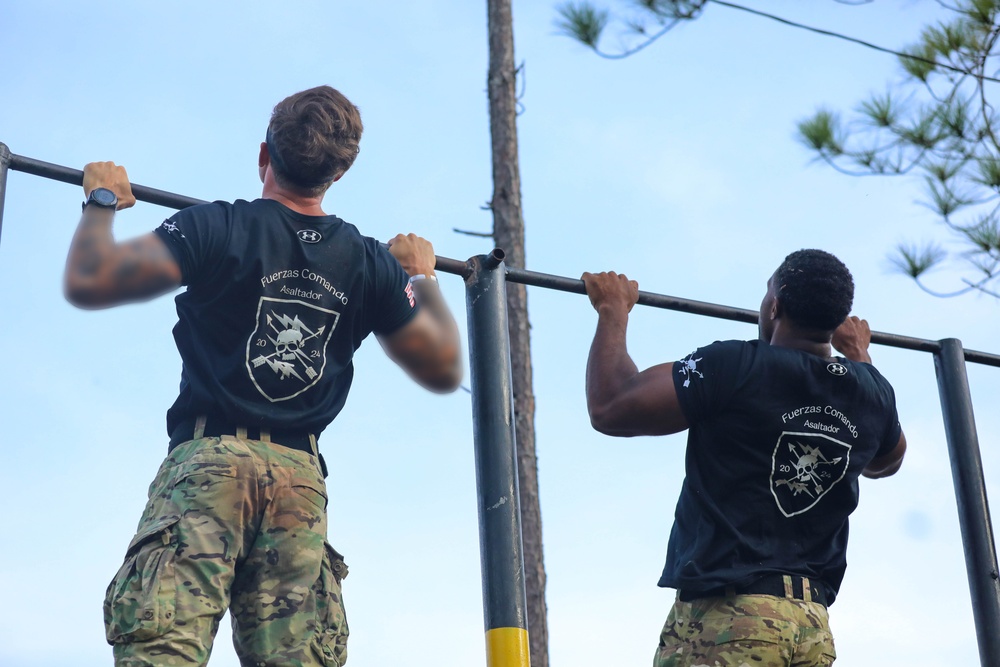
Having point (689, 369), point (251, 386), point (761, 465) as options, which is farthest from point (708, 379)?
point (251, 386)

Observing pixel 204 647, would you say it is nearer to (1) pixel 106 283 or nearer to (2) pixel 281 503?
(2) pixel 281 503

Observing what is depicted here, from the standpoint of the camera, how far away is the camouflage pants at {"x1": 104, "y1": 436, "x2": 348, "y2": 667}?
2.56 m

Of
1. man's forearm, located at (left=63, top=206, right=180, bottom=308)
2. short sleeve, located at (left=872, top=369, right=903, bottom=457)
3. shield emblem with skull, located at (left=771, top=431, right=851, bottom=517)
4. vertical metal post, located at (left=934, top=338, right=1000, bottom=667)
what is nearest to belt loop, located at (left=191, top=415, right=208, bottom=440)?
man's forearm, located at (left=63, top=206, right=180, bottom=308)

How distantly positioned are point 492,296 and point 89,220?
1320 mm

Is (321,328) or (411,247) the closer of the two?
(321,328)

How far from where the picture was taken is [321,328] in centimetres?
291

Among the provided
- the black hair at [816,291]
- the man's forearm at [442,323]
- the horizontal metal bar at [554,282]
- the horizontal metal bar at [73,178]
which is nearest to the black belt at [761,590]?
the black hair at [816,291]

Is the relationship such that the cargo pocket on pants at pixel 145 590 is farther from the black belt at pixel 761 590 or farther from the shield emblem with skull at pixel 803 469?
the shield emblem with skull at pixel 803 469

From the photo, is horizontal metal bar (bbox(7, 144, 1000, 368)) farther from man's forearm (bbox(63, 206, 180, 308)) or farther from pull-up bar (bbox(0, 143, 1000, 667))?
man's forearm (bbox(63, 206, 180, 308))

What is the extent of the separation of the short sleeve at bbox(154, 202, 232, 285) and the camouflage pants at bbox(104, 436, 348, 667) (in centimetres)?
38

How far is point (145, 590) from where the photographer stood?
8.42 ft

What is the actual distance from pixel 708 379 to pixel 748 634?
2.05 ft

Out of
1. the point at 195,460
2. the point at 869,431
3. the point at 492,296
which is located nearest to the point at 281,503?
the point at 195,460

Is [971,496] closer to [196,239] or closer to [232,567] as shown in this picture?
[232,567]
